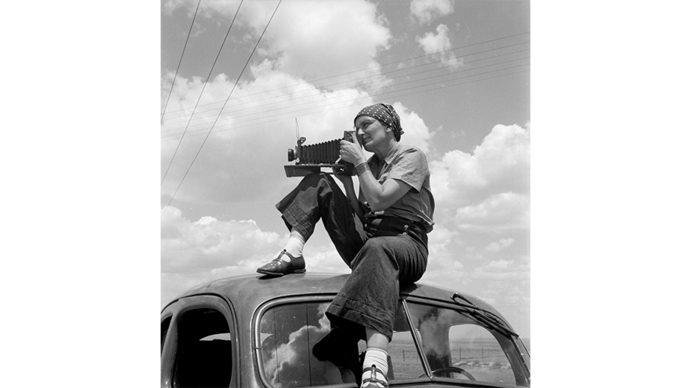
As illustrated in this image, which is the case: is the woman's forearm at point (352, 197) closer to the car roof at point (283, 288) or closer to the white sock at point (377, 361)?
the car roof at point (283, 288)

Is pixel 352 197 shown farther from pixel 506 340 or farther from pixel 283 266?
pixel 506 340

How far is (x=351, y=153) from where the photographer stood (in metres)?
3.63

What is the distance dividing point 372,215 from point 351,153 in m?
0.41

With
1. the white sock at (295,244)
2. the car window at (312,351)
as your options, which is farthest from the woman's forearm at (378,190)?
the car window at (312,351)

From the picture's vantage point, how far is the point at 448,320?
12.6 feet

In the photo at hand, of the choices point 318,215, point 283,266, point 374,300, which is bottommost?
point 374,300

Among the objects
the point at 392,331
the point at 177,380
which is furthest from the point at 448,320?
the point at 177,380

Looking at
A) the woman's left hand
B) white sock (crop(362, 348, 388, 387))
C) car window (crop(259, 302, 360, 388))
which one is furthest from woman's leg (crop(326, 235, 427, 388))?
the woman's left hand

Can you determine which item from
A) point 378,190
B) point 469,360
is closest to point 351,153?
point 378,190

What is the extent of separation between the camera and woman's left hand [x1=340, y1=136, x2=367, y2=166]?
3.62 metres

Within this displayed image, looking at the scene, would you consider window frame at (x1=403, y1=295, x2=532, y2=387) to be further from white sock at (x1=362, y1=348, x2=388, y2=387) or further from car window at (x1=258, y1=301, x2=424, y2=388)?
white sock at (x1=362, y1=348, x2=388, y2=387)
